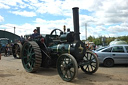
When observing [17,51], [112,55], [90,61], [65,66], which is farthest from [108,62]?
[17,51]

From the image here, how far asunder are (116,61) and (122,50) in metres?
0.72

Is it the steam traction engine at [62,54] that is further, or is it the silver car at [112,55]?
the silver car at [112,55]

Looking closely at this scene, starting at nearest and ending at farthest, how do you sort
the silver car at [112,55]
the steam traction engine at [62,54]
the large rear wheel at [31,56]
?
the steam traction engine at [62,54]
the large rear wheel at [31,56]
the silver car at [112,55]

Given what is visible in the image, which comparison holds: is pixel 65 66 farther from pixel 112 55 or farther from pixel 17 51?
pixel 17 51

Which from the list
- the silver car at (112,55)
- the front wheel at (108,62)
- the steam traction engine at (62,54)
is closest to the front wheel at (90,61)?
the steam traction engine at (62,54)

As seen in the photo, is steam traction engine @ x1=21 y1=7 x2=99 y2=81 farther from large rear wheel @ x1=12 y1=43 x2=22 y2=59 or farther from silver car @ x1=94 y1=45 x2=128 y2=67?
large rear wheel @ x1=12 y1=43 x2=22 y2=59

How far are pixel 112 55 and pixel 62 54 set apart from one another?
4079mm

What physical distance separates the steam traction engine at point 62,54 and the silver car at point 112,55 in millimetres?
1900

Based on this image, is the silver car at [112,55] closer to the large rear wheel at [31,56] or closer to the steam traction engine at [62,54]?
the steam traction engine at [62,54]

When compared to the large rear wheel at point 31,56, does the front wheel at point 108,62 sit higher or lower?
lower

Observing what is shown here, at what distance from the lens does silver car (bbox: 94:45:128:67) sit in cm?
824

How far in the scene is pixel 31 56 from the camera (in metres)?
6.75

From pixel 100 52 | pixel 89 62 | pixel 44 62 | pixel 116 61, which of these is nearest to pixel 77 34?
pixel 89 62

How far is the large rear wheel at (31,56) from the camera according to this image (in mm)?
6280
